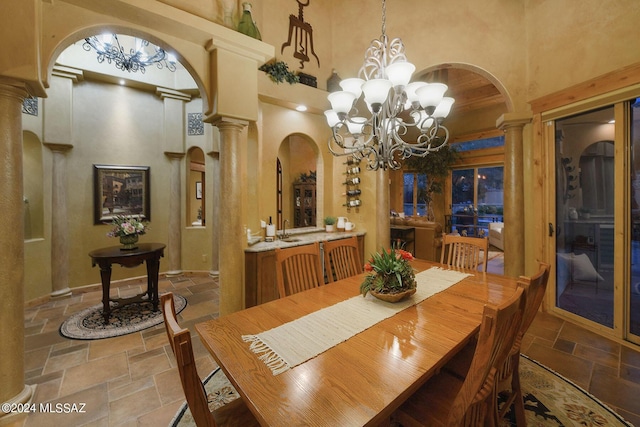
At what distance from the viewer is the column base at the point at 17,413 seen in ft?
5.77

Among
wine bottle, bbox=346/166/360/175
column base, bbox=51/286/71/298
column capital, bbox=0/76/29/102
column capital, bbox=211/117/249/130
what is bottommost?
column base, bbox=51/286/71/298

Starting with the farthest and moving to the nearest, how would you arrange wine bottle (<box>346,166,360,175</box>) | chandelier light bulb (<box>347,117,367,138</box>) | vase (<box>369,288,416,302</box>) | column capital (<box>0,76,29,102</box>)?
wine bottle (<box>346,166,360,175</box>), chandelier light bulb (<box>347,117,367,138</box>), column capital (<box>0,76,29,102</box>), vase (<box>369,288,416,302</box>)

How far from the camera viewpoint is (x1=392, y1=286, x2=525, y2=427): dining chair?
914mm

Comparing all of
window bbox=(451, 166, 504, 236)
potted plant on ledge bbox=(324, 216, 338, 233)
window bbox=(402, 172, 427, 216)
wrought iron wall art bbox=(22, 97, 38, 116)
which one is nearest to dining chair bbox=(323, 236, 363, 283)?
potted plant on ledge bbox=(324, 216, 338, 233)

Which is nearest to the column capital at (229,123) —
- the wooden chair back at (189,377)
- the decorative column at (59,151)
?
the wooden chair back at (189,377)

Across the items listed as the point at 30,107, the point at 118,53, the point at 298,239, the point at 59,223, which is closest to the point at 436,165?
the point at 298,239

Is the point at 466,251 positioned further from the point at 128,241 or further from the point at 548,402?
the point at 128,241

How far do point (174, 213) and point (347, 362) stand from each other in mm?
4731

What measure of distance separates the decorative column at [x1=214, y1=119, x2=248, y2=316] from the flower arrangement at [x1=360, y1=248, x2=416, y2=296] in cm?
159

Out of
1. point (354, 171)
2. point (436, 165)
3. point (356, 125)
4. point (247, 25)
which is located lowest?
point (354, 171)

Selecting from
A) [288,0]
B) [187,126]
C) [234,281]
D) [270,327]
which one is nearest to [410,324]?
[270,327]

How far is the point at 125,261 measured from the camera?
10.3 feet

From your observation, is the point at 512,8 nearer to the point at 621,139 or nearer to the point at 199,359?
the point at 621,139

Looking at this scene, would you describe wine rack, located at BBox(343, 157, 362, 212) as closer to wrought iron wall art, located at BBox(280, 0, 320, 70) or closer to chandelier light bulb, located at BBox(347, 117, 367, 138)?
wrought iron wall art, located at BBox(280, 0, 320, 70)
